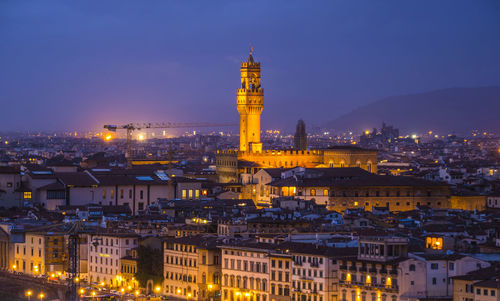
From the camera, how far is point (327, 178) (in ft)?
273

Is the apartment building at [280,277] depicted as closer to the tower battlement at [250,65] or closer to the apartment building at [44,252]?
the apartment building at [44,252]

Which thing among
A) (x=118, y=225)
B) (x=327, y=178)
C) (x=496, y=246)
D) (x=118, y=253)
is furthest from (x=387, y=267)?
(x=327, y=178)

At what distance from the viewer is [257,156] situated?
328ft

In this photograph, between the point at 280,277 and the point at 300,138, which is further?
the point at 300,138

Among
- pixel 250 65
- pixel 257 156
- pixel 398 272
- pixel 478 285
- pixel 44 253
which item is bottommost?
pixel 44 253

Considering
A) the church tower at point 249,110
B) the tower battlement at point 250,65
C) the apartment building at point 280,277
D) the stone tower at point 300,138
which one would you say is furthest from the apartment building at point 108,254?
the stone tower at point 300,138

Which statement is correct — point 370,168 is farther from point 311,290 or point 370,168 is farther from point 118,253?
point 311,290

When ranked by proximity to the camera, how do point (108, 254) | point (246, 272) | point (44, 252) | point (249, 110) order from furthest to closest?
point (249, 110)
point (44, 252)
point (108, 254)
point (246, 272)

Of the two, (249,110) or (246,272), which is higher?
(249,110)

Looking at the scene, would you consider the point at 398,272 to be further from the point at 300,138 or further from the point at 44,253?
the point at 300,138

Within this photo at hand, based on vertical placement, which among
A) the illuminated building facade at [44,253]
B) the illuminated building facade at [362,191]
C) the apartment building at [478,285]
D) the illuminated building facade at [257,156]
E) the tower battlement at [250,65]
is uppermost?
the tower battlement at [250,65]

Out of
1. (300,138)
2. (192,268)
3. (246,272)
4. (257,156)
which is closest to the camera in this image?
(246,272)

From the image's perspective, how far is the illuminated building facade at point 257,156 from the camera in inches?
3873

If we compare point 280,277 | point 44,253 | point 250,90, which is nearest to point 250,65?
point 250,90
